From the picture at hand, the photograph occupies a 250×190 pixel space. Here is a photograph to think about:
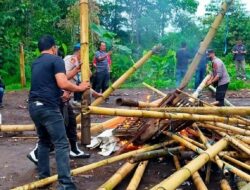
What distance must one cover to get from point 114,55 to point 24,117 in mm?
9076

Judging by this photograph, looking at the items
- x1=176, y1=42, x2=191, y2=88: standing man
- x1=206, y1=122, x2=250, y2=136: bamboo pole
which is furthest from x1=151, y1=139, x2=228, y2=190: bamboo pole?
x1=176, y1=42, x2=191, y2=88: standing man

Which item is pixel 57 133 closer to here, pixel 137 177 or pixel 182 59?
pixel 137 177

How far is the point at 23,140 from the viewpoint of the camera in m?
7.79

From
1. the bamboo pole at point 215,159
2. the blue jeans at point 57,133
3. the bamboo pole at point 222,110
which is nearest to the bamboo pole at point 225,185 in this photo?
the bamboo pole at point 215,159

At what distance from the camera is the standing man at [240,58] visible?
17.2 metres

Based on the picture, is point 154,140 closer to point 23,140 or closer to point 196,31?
point 23,140

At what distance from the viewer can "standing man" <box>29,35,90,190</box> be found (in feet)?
16.0

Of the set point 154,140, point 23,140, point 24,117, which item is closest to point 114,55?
point 24,117

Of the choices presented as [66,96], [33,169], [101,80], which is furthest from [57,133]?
[101,80]

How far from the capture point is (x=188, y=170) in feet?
13.7

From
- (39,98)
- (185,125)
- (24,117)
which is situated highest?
(39,98)

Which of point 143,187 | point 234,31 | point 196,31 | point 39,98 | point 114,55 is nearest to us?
point 39,98

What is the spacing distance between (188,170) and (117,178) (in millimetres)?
1192

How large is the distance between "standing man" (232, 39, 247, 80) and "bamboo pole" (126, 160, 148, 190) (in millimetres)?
12481
